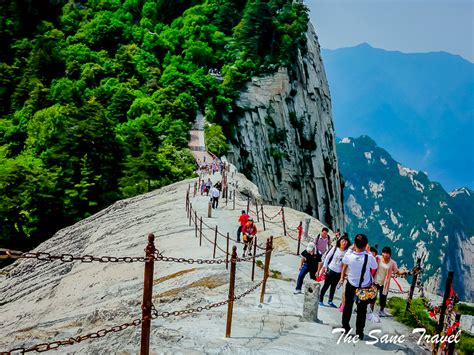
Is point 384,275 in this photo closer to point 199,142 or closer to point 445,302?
point 445,302

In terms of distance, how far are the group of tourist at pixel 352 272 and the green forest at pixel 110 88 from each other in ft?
71.8

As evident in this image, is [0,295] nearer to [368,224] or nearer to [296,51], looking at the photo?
[296,51]

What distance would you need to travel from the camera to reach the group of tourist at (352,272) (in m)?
6.84

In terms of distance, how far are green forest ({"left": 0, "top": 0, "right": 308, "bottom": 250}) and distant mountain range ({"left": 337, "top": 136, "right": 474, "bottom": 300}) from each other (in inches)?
3328

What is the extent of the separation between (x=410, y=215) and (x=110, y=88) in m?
142

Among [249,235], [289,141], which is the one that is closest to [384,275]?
[249,235]

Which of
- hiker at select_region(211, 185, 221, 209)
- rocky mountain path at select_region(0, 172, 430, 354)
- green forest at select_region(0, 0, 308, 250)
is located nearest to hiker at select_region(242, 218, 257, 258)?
rocky mountain path at select_region(0, 172, 430, 354)

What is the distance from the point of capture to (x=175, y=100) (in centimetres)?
4256

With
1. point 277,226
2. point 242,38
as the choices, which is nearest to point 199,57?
point 242,38

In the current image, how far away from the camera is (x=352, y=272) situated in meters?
6.88

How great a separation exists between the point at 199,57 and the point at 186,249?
124ft

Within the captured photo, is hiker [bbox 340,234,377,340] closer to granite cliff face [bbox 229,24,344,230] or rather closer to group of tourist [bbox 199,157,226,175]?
group of tourist [bbox 199,157,226,175]

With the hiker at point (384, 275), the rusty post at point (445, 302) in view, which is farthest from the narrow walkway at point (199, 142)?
the rusty post at point (445, 302)

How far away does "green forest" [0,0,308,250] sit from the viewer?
30000 millimetres
